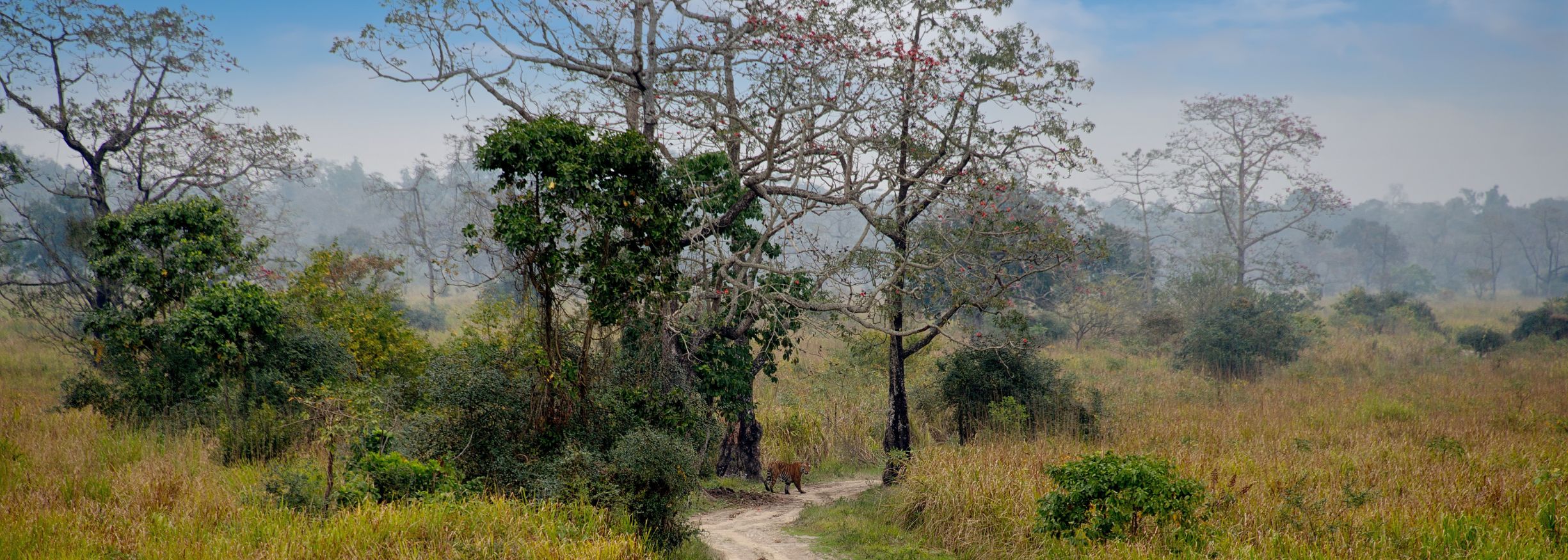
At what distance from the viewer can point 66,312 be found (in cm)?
2039

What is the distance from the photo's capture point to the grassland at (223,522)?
244 inches

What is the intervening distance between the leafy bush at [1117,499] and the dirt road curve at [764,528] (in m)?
2.83

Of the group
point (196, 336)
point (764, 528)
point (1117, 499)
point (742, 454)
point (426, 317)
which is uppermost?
point (426, 317)

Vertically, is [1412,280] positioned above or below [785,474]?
above

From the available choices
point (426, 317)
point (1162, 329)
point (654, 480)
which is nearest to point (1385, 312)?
point (1162, 329)

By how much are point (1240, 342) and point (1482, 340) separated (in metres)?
10.4

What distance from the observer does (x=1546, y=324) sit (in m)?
26.3

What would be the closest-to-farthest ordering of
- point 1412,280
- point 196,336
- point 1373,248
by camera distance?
point 196,336 < point 1412,280 < point 1373,248

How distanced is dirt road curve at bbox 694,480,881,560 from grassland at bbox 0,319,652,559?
1693mm

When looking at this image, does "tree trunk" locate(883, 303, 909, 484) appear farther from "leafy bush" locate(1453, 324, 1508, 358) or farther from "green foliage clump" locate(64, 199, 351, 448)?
"leafy bush" locate(1453, 324, 1508, 358)

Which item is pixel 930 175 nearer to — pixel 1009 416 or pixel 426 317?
pixel 1009 416

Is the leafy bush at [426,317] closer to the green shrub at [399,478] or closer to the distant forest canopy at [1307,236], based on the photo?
the distant forest canopy at [1307,236]

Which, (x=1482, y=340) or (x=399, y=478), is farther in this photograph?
(x=1482, y=340)

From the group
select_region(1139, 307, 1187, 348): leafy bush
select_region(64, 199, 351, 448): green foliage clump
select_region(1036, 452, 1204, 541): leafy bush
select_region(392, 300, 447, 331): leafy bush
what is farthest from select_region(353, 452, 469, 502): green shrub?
select_region(1139, 307, 1187, 348): leafy bush
